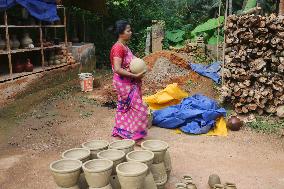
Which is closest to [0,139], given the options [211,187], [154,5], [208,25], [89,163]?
[89,163]

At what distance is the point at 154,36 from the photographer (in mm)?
12727

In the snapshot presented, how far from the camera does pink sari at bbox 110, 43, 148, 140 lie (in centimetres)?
490

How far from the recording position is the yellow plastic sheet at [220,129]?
584cm

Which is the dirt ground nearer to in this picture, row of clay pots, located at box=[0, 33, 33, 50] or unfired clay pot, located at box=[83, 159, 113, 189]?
unfired clay pot, located at box=[83, 159, 113, 189]

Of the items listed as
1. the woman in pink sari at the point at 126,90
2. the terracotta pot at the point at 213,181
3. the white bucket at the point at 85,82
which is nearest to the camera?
the terracotta pot at the point at 213,181

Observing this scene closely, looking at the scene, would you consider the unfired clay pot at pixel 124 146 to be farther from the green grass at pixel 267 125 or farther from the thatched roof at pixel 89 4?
the thatched roof at pixel 89 4

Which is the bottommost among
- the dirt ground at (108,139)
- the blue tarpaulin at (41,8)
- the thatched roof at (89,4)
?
the dirt ground at (108,139)

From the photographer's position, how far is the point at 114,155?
11.6 feet

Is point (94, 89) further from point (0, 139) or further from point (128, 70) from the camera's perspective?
point (128, 70)

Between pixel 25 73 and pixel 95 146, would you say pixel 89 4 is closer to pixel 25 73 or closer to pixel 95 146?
pixel 25 73

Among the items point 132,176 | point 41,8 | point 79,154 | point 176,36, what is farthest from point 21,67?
point 176,36

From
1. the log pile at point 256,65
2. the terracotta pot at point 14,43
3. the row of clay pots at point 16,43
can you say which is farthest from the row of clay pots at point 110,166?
the terracotta pot at point 14,43

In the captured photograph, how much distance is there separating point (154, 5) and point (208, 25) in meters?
4.45

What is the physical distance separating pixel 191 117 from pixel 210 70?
3.73m
